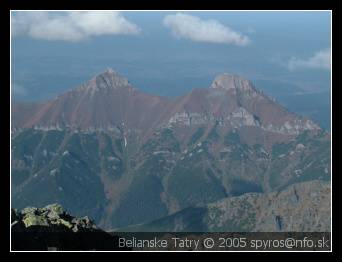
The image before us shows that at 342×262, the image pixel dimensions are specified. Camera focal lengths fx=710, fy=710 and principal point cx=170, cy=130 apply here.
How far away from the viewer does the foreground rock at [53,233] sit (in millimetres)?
31172

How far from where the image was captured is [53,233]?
34.1m

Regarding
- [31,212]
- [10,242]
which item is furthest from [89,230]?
[10,242]

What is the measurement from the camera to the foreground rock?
3117 cm
